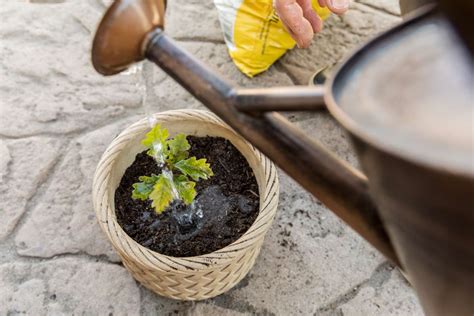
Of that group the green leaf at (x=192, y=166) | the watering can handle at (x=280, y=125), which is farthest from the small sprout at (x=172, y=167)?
the watering can handle at (x=280, y=125)

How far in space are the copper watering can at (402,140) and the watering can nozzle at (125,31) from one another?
120mm

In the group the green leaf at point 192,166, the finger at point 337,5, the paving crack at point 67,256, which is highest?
the finger at point 337,5

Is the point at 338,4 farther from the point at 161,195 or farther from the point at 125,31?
the point at 125,31

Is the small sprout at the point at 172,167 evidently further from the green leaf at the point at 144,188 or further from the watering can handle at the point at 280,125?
the watering can handle at the point at 280,125

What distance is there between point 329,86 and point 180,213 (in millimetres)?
1125

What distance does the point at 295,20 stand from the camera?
5.60ft

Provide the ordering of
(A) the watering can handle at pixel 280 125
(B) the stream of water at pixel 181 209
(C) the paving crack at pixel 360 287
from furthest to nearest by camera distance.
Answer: (C) the paving crack at pixel 360 287
(B) the stream of water at pixel 181 209
(A) the watering can handle at pixel 280 125

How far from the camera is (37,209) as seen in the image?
1956mm

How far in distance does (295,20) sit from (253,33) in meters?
0.60

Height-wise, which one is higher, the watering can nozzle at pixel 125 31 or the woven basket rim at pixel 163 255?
the watering can nozzle at pixel 125 31

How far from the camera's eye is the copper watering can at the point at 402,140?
53 cm

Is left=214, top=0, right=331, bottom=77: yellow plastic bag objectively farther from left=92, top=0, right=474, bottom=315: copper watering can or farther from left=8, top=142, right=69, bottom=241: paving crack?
left=92, top=0, right=474, bottom=315: copper watering can

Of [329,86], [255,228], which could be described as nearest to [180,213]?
[255,228]

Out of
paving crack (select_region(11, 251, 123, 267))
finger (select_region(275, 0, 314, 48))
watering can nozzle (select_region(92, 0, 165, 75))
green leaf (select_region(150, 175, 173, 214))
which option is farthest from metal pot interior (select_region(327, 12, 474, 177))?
paving crack (select_region(11, 251, 123, 267))
